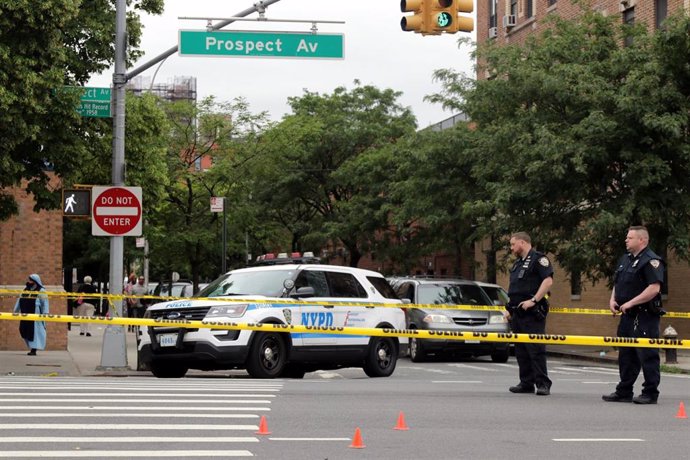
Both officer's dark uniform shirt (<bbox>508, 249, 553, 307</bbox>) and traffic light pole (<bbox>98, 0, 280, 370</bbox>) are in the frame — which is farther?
traffic light pole (<bbox>98, 0, 280, 370</bbox>)

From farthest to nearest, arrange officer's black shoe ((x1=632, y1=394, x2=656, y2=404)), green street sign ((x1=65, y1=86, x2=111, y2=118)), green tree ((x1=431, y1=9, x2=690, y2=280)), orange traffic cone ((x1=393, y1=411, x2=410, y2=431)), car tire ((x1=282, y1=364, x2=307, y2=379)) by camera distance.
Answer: green tree ((x1=431, y1=9, x2=690, y2=280)) → green street sign ((x1=65, y1=86, x2=111, y2=118)) → car tire ((x1=282, y1=364, x2=307, y2=379)) → officer's black shoe ((x1=632, y1=394, x2=656, y2=404)) → orange traffic cone ((x1=393, y1=411, x2=410, y2=431))

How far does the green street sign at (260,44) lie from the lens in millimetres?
19516

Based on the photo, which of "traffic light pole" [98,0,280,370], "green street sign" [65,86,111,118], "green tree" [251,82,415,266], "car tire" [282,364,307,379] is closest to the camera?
"car tire" [282,364,307,379]

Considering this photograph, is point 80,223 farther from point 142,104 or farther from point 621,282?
point 621,282

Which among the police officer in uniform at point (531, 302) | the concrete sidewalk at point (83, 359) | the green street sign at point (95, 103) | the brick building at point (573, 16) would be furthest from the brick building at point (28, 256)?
the police officer in uniform at point (531, 302)

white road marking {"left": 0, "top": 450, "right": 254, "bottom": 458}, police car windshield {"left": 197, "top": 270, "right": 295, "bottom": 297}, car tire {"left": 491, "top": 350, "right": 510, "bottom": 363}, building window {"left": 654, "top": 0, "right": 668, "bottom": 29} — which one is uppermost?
building window {"left": 654, "top": 0, "right": 668, "bottom": 29}

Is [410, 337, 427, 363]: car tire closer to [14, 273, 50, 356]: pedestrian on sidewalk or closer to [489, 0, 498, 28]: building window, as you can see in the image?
[14, 273, 50, 356]: pedestrian on sidewalk

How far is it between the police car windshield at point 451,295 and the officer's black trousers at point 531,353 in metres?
12.1

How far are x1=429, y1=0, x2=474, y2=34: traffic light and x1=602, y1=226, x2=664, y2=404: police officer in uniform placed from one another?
5954mm

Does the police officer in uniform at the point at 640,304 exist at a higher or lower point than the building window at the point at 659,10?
lower

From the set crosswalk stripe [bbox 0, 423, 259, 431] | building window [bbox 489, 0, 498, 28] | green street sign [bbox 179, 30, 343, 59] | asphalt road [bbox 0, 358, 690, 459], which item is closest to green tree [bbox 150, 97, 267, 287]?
building window [bbox 489, 0, 498, 28]

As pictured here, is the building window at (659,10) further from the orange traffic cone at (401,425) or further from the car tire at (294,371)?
the orange traffic cone at (401,425)

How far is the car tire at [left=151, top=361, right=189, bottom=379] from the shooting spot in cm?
1719

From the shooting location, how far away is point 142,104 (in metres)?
26.5
